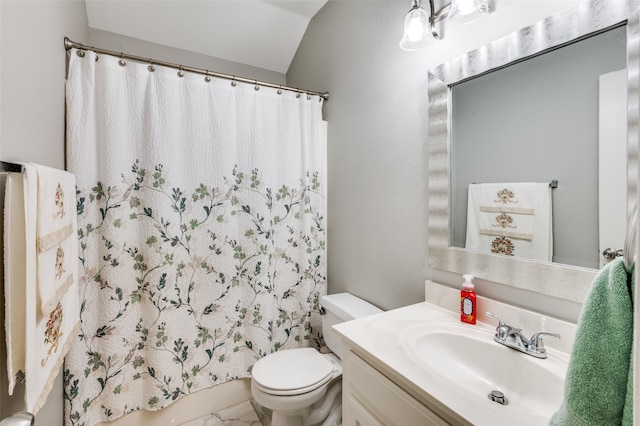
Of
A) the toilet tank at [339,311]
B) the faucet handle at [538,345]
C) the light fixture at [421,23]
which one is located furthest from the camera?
the toilet tank at [339,311]

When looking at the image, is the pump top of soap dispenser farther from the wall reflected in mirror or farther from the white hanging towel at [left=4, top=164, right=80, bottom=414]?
the white hanging towel at [left=4, top=164, right=80, bottom=414]

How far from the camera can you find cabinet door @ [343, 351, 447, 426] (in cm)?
75

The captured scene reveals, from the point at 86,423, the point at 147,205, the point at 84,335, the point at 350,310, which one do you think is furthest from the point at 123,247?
the point at 350,310

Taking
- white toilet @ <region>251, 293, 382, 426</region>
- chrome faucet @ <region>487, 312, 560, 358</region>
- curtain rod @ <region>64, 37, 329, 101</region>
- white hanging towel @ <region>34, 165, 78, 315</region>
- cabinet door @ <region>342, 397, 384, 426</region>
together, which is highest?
curtain rod @ <region>64, 37, 329, 101</region>

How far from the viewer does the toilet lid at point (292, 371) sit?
133cm

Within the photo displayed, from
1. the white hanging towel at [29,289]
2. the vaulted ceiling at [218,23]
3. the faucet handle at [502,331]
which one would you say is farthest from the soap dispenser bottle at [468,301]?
the vaulted ceiling at [218,23]

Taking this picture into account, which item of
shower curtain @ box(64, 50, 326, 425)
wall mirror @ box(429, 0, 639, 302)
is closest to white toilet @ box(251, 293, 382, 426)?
shower curtain @ box(64, 50, 326, 425)

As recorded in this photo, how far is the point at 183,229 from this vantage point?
5.20 ft

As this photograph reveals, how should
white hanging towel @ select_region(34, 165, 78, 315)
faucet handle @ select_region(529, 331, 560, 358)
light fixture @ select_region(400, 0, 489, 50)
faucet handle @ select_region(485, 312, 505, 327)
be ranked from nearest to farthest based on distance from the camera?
white hanging towel @ select_region(34, 165, 78, 315)
faucet handle @ select_region(529, 331, 560, 358)
faucet handle @ select_region(485, 312, 505, 327)
light fixture @ select_region(400, 0, 489, 50)

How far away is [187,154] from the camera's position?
1608mm

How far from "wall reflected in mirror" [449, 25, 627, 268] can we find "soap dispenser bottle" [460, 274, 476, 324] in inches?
7.5

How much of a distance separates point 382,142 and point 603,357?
4.10ft

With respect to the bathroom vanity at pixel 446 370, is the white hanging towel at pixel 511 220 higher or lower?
higher

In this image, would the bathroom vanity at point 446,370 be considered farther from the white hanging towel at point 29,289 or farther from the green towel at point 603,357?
the white hanging towel at point 29,289
